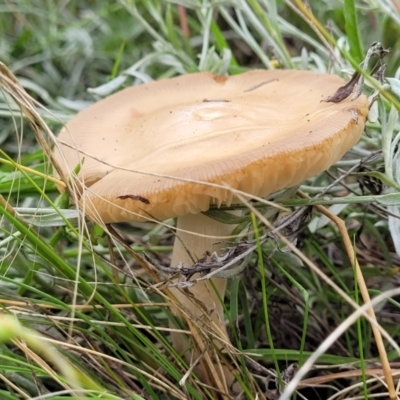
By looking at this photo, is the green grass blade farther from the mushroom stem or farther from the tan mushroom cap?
the mushroom stem

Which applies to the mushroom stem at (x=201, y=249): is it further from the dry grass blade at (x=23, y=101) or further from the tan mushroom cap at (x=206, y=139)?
the dry grass blade at (x=23, y=101)

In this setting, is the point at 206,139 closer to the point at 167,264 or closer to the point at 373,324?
the point at 373,324

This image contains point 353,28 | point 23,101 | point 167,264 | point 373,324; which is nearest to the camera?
point 373,324

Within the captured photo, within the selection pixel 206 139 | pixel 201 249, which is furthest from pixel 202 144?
pixel 201 249

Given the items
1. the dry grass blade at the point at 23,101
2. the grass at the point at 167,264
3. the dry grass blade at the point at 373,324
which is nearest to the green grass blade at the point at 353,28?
the grass at the point at 167,264

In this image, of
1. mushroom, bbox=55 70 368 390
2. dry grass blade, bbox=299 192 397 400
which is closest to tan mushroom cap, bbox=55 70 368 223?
Result: mushroom, bbox=55 70 368 390

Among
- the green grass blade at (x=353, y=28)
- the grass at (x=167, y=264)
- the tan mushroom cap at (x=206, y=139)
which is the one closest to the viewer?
the tan mushroom cap at (x=206, y=139)
